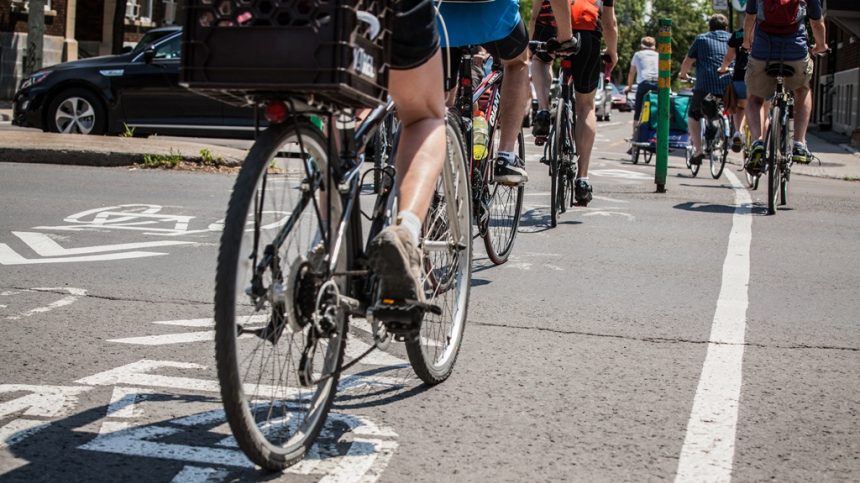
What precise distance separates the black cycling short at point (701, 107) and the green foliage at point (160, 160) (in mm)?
7201

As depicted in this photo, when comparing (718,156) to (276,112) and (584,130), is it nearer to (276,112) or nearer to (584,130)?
(584,130)

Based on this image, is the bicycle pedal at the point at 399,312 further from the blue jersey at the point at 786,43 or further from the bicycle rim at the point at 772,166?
the blue jersey at the point at 786,43

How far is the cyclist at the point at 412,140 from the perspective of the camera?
11.4 ft

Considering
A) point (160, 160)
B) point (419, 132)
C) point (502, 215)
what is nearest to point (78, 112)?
point (160, 160)

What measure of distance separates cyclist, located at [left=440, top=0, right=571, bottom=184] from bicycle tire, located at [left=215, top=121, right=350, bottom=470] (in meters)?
2.02

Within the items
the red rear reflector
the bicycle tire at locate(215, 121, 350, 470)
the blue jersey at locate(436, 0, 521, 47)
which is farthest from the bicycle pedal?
the blue jersey at locate(436, 0, 521, 47)

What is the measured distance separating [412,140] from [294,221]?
69cm

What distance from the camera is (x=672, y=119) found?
792 inches

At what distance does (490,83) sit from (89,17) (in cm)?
4141

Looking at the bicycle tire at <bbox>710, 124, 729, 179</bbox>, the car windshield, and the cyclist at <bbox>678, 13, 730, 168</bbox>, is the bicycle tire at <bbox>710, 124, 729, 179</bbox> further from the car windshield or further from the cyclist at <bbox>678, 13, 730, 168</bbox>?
the car windshield

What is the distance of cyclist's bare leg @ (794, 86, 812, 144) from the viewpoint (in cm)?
1123

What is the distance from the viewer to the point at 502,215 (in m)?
7.38

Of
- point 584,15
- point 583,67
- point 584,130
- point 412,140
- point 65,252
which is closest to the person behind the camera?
point 412,140

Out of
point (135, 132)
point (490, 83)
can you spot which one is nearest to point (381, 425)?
point (490, 83)
